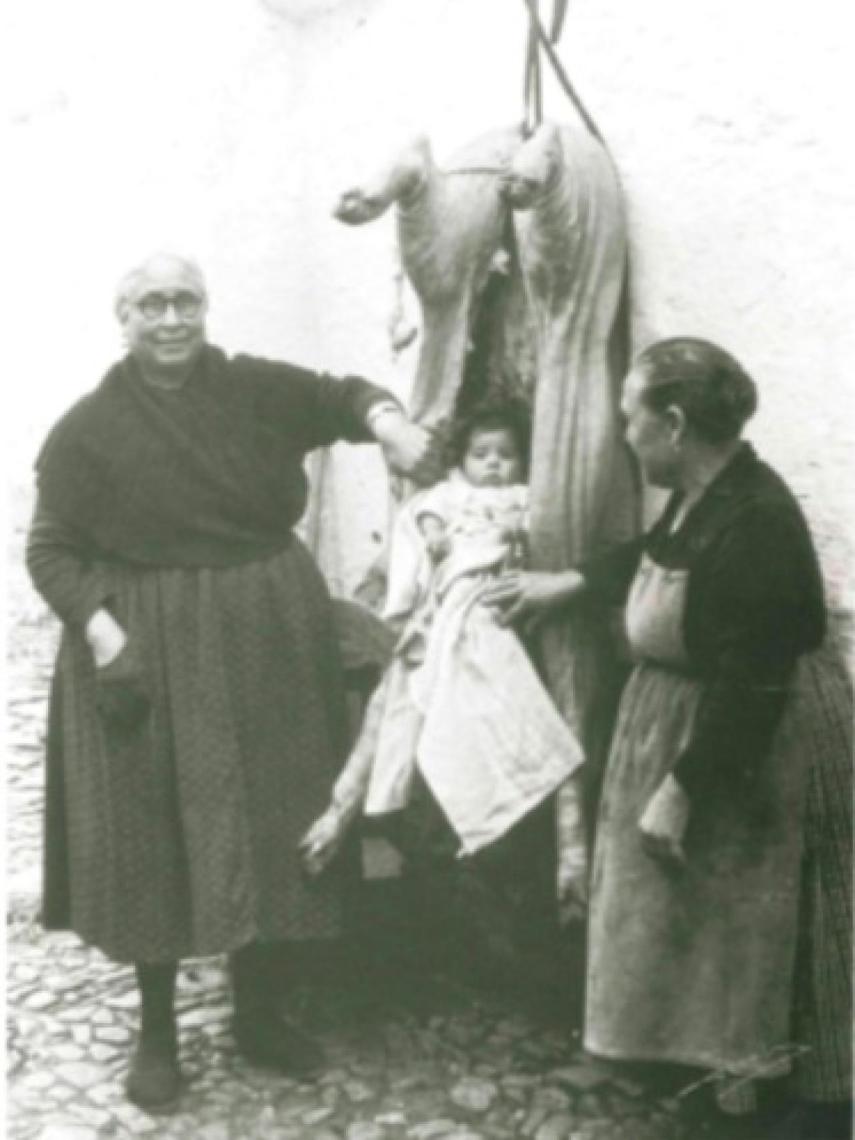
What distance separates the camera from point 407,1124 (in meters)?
2.63

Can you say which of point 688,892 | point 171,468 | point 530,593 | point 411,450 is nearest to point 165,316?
point 171,468

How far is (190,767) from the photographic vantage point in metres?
2.67

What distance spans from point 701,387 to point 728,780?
501 mm

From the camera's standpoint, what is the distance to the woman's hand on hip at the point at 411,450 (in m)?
2.62

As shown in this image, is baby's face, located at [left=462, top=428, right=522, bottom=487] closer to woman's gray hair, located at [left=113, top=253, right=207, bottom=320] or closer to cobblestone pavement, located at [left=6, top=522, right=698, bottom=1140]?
woman's gray hair, located at [left=113, top=253, right=207, bottom=320]

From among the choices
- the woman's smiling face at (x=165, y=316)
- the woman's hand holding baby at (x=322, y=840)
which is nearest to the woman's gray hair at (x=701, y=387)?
the woman's smiling face at (x=165, y=316)

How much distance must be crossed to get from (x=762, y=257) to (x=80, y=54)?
4.40 ft

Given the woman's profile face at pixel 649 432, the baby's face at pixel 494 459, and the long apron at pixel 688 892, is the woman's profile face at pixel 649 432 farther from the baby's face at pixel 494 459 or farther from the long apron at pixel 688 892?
the baby's face at pixel 494 459

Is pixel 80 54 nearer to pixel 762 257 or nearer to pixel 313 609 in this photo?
pixel 313 609

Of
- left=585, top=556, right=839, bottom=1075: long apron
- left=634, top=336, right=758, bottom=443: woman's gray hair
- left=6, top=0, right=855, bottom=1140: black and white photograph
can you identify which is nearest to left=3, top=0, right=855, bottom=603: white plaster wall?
left=6, top=0, right=855, bottom=1140: black and white photograph

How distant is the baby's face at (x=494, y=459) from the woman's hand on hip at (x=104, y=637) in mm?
565

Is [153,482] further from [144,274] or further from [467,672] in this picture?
[467,672]

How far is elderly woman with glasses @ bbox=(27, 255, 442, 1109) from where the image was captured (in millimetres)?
2646

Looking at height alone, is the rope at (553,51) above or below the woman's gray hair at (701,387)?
above
